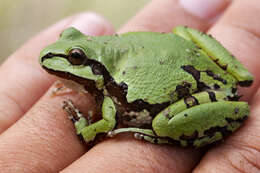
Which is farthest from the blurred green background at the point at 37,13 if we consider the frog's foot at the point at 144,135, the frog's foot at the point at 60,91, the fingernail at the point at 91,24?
the frog's foot at the point at 144,135

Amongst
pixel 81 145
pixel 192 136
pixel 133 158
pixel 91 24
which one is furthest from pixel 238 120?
pixel 91 24

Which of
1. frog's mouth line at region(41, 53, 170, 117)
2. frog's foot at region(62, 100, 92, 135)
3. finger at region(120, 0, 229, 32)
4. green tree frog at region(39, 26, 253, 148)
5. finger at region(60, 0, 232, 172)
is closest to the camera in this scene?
finger at region(60, 0, 232, 172)

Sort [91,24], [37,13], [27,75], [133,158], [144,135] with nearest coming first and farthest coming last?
[133,158]
[144,135]
[27,75]
[91,24]
[37,13]

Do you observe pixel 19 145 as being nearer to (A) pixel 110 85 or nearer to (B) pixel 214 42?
(A) pixel 110 85

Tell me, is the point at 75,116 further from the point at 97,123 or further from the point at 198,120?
the point at 198,120

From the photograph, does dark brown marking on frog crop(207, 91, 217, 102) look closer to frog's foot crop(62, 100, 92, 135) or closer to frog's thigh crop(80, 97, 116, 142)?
frog's thigh crop(80, 97, 116, 142)

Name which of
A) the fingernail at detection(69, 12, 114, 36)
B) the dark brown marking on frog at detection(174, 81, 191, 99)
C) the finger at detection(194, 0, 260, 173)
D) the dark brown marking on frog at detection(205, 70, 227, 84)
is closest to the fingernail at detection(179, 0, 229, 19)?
the finger at detection(194, 0, 260, 173)

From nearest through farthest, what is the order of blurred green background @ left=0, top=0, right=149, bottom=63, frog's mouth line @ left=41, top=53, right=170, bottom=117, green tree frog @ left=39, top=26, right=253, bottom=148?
green tree frog @ left=39, top=26, right=253, bottom=148
frog's mouth line @ left=41, top=53, right=170, bottom=117
blurred green background @ left=0, top=0, right=149, bottom=63
